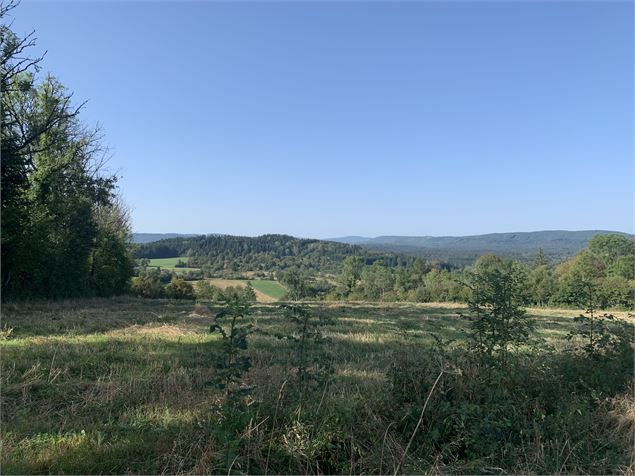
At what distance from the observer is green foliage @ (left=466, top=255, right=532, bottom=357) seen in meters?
5.16

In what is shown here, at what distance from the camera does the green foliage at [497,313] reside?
516cm

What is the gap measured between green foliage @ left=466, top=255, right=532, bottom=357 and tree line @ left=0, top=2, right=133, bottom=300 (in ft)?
67.3

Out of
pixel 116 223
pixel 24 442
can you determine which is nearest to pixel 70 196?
pixel 116 223

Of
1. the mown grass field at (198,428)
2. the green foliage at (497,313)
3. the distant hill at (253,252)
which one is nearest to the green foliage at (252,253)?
the distant hill at (253,252)

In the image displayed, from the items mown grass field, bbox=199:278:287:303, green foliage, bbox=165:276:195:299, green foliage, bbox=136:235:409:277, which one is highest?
green foliage, bbox=136:235:409:277

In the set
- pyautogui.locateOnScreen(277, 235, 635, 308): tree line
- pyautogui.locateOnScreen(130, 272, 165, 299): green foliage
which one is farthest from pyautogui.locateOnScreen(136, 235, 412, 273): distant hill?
pyautogui.locateOnScreen(130, 272, 165, 299): green foliage

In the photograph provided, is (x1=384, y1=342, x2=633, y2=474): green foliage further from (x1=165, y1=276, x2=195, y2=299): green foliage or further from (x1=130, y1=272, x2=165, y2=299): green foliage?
(x1=165, y1=276, x2=195, y2=299): green foliage

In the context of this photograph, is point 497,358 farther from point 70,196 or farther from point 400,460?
point 70,196

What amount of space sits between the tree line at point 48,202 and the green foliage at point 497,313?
2052 centimetres

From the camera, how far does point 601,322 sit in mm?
5773

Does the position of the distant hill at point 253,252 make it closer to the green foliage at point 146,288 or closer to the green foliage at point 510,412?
the green foliage at point 146,288

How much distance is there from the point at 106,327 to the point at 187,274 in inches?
2190

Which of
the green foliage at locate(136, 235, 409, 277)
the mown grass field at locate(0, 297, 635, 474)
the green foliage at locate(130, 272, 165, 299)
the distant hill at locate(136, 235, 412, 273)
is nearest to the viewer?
the mown grass field at locate(0, 297, 635, 474)

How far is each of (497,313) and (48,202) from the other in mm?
29021
